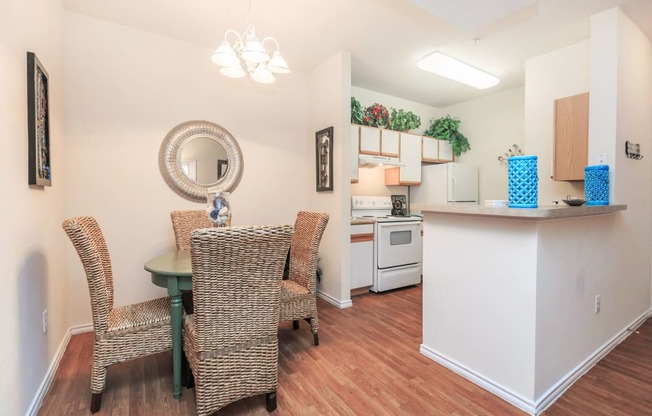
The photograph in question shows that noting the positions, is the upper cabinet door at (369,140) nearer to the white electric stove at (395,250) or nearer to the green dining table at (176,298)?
the white electric stove at (395,250)

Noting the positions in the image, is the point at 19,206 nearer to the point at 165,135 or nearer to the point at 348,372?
the point at 165,135

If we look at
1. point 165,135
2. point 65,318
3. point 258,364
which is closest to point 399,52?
point 165,135

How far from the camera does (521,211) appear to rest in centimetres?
149

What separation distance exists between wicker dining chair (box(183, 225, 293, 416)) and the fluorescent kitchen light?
2.71m

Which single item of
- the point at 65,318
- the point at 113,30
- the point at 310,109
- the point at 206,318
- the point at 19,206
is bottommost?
the point at 65,318

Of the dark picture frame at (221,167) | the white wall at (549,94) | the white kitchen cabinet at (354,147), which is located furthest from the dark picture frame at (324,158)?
the white wall at (549,94)

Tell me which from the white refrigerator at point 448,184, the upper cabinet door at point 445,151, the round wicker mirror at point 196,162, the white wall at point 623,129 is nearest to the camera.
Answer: the white wall at point 623,129

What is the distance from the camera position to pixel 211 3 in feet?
7.75

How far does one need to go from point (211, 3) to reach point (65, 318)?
2.78 metres

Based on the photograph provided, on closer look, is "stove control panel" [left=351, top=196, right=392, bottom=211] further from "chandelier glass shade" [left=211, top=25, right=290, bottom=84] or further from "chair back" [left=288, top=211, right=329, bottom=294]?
"chandelier glass shade" [left=211, top=25, right=290, bottom=84]

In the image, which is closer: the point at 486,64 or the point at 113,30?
the point at 113,30

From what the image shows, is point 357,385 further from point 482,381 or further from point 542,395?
point 542,395

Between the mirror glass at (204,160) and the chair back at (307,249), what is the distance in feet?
3.65

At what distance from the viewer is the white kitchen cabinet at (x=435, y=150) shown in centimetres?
447
